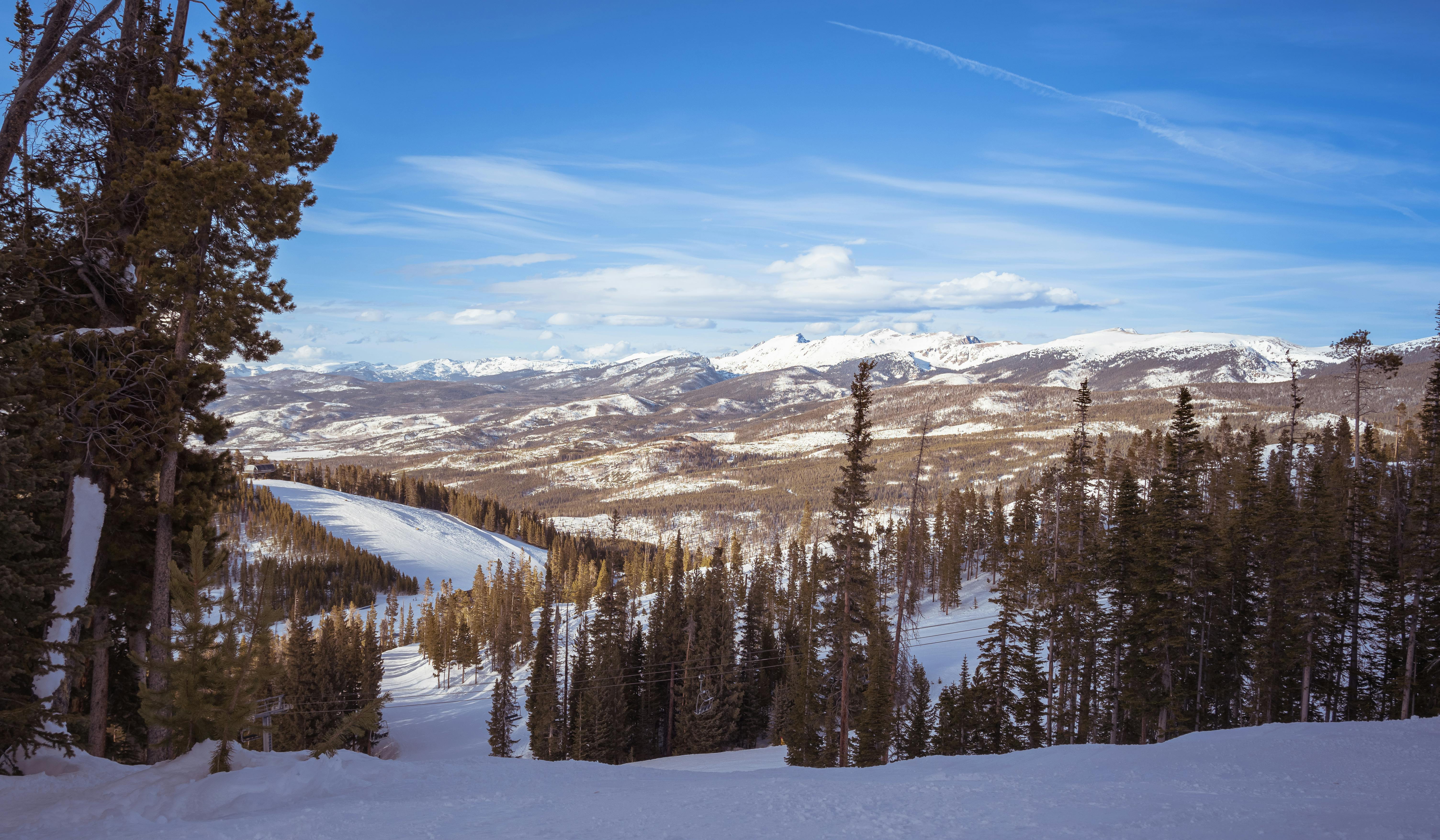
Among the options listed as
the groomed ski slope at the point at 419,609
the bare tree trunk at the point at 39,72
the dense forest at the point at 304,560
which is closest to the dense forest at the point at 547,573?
the bare tree trunk at the point at 39,72

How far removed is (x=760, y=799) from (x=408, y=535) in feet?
509

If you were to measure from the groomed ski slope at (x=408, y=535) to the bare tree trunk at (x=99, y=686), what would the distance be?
12828 centimetres

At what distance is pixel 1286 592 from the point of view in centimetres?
3059

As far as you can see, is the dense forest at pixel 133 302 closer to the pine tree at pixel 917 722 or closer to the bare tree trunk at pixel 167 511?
the bare tree trunk at pixel 167 511

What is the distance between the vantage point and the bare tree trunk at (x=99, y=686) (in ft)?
45.7

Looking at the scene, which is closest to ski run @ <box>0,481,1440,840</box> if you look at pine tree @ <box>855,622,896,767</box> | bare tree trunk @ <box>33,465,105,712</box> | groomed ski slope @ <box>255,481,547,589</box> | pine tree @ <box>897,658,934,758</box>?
bare tree trunk @ <box>33,465,105,712</box>

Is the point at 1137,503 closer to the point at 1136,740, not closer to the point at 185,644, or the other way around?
the point at 1136,740

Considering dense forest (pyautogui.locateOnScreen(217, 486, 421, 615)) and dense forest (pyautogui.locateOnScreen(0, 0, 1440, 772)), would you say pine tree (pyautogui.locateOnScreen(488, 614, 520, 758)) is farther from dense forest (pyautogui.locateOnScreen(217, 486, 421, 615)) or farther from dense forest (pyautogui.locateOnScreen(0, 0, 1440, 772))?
dense forest (pyautogui.locateOnScreen(217, 486, 421, 615))

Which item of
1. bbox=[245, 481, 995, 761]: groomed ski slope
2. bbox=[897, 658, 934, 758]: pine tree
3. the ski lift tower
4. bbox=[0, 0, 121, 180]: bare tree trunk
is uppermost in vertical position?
bbox=[0, 0, 121, 180]: bare tree trunk

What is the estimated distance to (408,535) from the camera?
150 meters

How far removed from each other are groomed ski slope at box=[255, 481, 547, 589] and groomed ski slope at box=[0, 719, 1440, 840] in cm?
13314

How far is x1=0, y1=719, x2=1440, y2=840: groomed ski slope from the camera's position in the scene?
8883mm

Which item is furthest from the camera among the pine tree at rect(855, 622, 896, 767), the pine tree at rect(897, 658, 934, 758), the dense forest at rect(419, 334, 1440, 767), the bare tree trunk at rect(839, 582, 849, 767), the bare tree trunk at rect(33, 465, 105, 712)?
the pine tree at rect(897, 658, 934, 758)

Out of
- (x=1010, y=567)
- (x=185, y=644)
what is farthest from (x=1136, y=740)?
(x=185, y=644)
